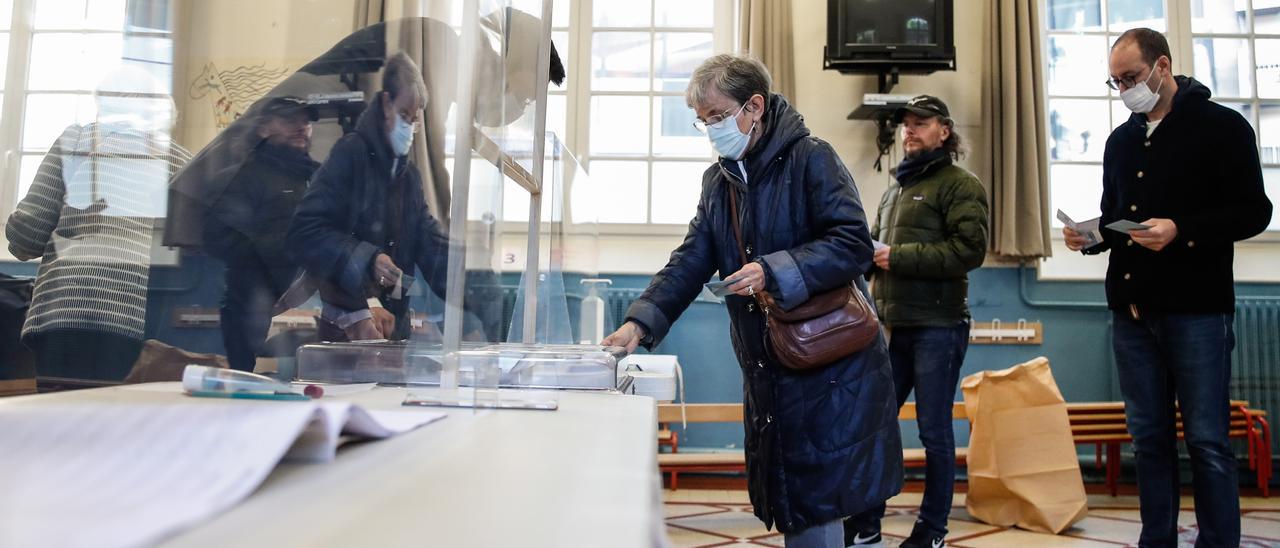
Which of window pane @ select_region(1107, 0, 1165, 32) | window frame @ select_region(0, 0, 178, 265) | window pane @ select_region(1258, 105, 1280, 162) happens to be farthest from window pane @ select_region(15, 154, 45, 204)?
window pane @ select_region(1258, 105, 1280, 162)

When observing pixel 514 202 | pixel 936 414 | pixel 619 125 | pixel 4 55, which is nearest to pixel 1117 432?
pixel 936 414

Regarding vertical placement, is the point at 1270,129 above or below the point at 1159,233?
above

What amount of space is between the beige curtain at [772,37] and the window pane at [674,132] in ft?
1.62

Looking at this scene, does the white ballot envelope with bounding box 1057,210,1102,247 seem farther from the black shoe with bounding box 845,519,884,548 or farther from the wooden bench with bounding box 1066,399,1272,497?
the wooden bench with bounding box 1066,399,1272,497

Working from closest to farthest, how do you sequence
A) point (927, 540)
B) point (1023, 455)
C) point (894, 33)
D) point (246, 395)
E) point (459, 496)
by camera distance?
point (459, 496) < point (246, 395) < point (927, 540) < point (1023, 455) < point (894, 33)

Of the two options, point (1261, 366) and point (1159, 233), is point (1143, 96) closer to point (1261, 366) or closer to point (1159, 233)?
point (1159, 233)

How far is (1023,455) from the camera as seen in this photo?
2.91 m

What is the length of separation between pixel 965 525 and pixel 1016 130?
1929mm

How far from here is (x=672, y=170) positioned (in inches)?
173

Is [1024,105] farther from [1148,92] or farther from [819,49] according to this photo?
[1148,92]

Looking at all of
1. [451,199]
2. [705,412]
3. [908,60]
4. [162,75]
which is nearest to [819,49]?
[908,60]

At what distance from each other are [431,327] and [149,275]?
30 centimetres

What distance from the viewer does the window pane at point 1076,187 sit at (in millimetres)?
4312

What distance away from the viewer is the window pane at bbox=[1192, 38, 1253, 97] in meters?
4.34
